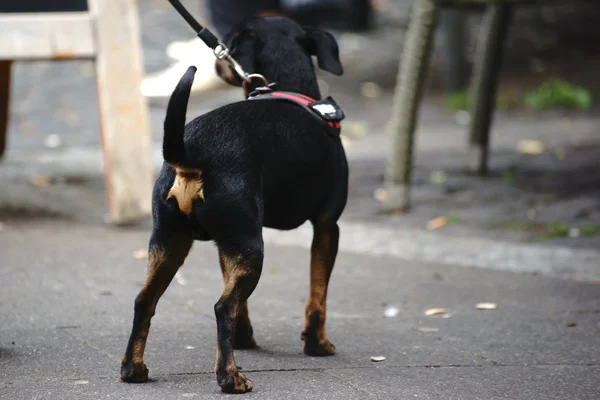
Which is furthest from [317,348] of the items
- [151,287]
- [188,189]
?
[188,189]

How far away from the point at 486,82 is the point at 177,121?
466 centimetres

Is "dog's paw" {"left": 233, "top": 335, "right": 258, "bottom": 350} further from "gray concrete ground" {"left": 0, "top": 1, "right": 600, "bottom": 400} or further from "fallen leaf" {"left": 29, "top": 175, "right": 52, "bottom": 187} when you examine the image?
"fallen leaf" {"left": 29, "top": 175, "right": 52, "bottom": 187}

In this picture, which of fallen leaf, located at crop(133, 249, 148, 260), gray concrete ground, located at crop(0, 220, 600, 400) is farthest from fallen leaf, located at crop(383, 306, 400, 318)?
fallen leaf, located at crop(133, 249, 148, 260)

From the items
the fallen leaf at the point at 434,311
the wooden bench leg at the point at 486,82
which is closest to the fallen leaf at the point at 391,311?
the fallen leaf at the point at 434,311

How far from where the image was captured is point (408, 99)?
6.57m

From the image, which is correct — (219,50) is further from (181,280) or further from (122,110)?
(122,110)

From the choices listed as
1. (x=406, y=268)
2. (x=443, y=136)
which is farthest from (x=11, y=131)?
(x=406, y=268)

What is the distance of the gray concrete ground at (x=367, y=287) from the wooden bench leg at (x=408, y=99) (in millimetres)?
215

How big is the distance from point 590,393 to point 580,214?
10.4 ft

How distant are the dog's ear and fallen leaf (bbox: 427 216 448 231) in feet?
8.04

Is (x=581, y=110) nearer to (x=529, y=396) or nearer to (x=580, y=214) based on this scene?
(x=580, y=214)

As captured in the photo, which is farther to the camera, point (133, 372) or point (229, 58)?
point (229, 58)

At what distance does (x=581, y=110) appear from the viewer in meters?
10.1

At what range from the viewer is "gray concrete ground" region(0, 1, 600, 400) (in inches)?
139
